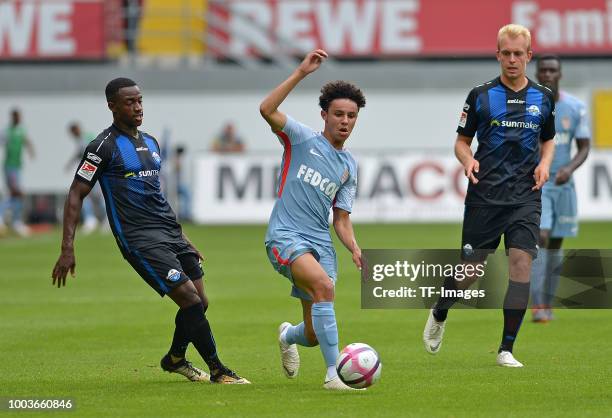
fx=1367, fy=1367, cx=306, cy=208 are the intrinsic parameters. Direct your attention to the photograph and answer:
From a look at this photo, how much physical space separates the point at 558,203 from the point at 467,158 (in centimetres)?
354

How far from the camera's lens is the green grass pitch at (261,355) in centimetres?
853

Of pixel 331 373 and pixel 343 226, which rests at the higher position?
pixel 343 226

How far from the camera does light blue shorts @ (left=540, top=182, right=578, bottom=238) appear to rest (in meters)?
13.6

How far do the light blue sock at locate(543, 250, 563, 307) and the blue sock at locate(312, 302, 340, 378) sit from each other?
165 inches

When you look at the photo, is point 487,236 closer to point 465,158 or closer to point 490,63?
point 465,158

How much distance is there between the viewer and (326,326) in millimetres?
9086

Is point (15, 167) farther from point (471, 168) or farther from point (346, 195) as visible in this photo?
point (346, 195)

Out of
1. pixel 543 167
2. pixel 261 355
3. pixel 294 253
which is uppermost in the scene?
pixel 543 167

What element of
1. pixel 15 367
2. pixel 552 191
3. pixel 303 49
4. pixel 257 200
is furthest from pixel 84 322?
pixel 303 49

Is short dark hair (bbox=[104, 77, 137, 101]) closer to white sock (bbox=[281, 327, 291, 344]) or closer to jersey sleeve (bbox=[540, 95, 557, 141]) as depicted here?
white sock (bbox=[281, 327, 291, 344])

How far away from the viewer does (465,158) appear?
34.1ft

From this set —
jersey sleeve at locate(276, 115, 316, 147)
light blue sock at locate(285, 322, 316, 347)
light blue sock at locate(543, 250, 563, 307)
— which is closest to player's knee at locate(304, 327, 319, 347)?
light blue sock at locate(285, 322, 316, 347)

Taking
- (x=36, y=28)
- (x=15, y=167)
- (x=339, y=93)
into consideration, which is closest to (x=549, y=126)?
(x=339, y=93)

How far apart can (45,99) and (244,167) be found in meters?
7.19
